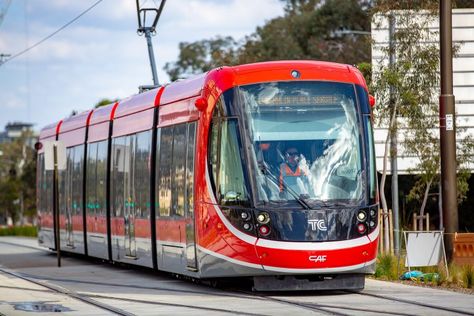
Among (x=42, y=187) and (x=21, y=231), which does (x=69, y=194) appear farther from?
(x=21, y=231)

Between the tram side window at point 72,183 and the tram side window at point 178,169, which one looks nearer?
the tram side window at point 178,169

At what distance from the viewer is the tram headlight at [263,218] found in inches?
683

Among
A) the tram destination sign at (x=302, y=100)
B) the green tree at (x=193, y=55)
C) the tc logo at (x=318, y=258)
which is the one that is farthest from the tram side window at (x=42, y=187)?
the green tree at (x=193, y=55)

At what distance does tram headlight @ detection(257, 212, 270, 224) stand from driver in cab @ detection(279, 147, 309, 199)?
38cm

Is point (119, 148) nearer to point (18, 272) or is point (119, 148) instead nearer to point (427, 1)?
point (18, 272)

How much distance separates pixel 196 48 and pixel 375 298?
79.7 meters

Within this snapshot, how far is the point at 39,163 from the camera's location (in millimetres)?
34844

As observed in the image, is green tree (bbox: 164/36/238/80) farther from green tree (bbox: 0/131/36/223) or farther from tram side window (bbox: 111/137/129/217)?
tram side window (bbox: 111/137/129/217)

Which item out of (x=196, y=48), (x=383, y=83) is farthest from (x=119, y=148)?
(x=196, y=48)

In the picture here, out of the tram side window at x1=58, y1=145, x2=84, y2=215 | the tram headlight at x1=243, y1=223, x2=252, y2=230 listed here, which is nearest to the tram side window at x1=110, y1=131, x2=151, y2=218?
the tram side window at x1=58, y1=145, x2=84, y2=215

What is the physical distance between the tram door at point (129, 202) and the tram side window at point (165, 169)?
2.15 m

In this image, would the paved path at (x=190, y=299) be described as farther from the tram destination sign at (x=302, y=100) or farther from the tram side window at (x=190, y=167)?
the tram destination sign at (x=302, y=100)

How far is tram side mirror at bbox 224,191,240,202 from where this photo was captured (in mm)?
17781

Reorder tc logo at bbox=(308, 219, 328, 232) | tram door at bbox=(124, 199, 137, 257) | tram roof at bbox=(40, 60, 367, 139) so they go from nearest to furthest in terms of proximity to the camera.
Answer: tc logo at bbox=(308, 219, 328, 232), tram roof at bbox=(40, 60, 367, 139), tram door at bbox=(124, 199, 137, 257)
